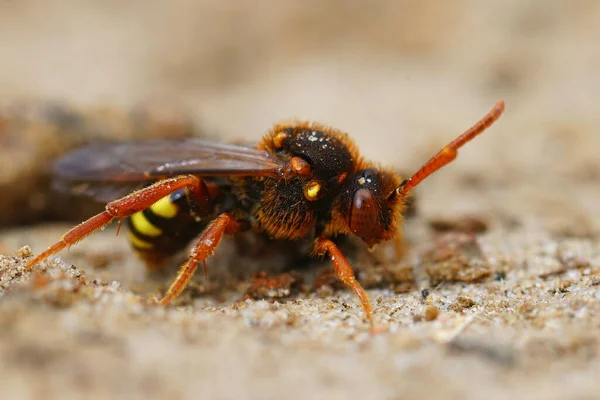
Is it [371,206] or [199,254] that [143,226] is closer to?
[199,254]

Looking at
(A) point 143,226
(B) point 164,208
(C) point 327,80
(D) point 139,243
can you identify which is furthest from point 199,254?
(C) point 327,80

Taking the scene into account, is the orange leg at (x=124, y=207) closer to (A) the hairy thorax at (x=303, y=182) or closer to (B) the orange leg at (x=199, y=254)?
(B) the orange leg at (x=199, y=254)

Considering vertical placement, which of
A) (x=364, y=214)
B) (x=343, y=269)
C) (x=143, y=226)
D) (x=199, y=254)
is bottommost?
(x=143, y=226)

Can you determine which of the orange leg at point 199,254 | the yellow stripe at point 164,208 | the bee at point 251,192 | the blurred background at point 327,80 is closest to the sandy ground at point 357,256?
the blurred background at point 327,80

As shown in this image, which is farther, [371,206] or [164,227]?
[164,227]

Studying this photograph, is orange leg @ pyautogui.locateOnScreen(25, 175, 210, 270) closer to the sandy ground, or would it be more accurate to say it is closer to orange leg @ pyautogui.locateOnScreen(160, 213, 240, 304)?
the sandy ground

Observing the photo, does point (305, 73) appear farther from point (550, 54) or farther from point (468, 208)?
→ point (468, 208)
